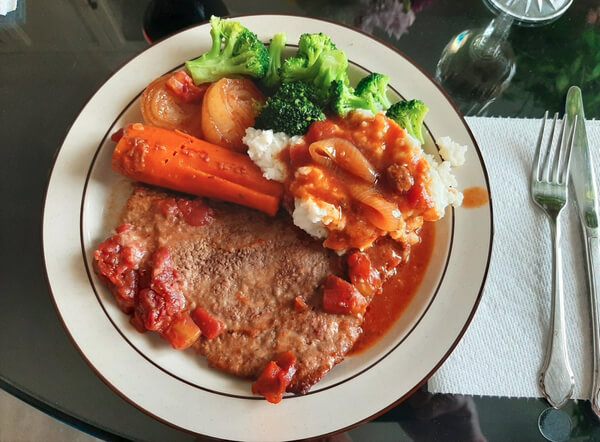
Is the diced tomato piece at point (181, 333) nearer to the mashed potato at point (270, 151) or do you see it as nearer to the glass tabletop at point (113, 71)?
the glass tabletop at point (113, 71)

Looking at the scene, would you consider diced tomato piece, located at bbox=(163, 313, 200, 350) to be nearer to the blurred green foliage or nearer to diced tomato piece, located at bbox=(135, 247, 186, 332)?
diced tomato piece, located at bbox=(135, 247, 186, 332)

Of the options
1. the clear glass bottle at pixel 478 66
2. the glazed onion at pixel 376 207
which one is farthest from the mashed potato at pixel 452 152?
the clear glass bottle at pixel 478 66

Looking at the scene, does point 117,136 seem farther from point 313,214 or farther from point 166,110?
point 313,214

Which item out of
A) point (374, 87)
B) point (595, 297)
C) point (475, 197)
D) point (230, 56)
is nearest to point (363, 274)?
point (475, 197)

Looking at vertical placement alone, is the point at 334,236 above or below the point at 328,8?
below

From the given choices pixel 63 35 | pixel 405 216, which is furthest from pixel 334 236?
pixel 63 35

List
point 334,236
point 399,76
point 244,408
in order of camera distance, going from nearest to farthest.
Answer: point 244,408 < point 334,236 < point 399,76

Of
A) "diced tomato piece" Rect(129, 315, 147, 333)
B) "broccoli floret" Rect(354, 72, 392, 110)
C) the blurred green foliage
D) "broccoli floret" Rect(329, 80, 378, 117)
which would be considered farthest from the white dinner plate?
the blurred green foliage

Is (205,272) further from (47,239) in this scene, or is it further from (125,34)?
(125,34)
